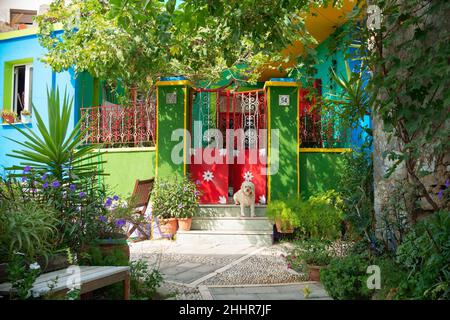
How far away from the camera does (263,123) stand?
7.98 meters

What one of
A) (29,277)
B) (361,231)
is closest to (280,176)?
(361,231)

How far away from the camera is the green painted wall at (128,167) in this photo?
26.0ft

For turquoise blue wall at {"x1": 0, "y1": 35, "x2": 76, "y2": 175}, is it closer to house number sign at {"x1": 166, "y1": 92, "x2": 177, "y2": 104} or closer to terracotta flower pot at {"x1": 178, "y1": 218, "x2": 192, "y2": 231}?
house number sign at {"x1": 166, "y1": 92, "x2": 177, "y2": 104}

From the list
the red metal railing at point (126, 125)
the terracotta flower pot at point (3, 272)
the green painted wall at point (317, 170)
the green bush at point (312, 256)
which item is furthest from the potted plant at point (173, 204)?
the terracotta flower pot at point (3, 272)

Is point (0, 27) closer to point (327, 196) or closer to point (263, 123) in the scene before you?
point (263, 123)

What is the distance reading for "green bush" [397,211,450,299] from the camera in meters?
2.41

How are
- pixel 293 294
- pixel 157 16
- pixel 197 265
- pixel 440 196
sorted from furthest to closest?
pixel 197 265 < pixel 293 294 < pixel 157 16 < pixel 440 196

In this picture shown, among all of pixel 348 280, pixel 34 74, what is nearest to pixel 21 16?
pixel 34 74

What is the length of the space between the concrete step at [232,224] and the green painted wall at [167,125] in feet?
3.79

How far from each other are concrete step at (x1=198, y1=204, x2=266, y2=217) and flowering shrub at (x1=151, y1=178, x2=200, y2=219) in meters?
0.18

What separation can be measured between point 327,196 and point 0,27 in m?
9.36

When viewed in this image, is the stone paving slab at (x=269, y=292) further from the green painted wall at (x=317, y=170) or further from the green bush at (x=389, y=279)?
the green painted wall at (x=317, y=170)

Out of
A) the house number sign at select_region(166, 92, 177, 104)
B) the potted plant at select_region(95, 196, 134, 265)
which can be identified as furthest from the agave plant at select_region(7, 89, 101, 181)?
the house number sign at select_region(166, 92, 177, 104)

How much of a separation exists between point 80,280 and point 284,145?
549 centimetres
